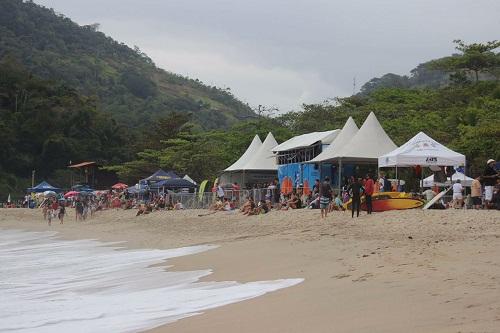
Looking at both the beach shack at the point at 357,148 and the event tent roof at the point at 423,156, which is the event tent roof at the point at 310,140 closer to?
the beach shack at the point at 357,148

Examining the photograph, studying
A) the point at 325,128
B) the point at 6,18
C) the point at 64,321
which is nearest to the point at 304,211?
the point at 64,321

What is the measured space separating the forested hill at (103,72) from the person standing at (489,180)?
→ 3182 inches

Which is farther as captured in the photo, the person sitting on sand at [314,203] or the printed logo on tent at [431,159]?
the person sitting on sand at [314,203]

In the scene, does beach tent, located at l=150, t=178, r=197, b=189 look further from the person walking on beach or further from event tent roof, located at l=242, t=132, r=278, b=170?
the person walking on beach

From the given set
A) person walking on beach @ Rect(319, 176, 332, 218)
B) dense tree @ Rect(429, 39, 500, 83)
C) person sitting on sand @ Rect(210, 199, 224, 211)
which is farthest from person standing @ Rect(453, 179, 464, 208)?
dense tree @ Rect(429, 39, 500, 83)

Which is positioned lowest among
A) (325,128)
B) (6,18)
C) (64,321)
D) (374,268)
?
(64,321)

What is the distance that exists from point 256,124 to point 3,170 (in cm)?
3089

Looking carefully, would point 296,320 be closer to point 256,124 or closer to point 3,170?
point 256,124

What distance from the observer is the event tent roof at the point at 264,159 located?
111ft

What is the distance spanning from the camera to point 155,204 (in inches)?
1361

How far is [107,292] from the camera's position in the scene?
11.6 metres

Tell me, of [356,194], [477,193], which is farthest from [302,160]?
[477,193]

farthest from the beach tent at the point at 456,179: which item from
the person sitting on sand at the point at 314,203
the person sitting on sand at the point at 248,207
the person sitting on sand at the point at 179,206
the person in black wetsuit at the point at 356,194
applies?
the person sitting on sand at the point at 179,206

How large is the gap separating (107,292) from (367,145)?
14.5 meters
